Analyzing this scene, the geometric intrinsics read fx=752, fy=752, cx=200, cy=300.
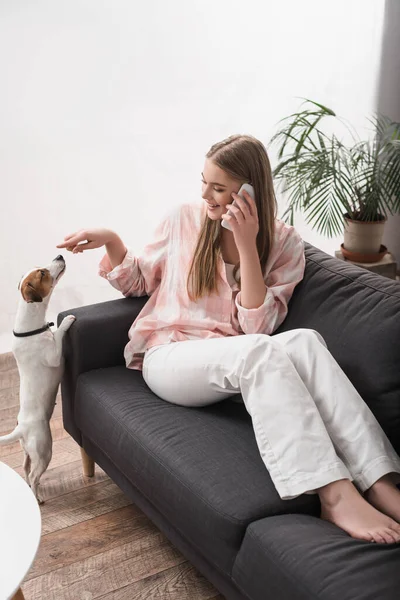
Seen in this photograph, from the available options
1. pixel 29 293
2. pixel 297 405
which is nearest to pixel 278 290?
pixel 297 405

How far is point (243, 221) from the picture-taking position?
206 cm

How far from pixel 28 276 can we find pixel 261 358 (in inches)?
29.1

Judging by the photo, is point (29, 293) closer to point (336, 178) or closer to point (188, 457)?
point (188, 457)

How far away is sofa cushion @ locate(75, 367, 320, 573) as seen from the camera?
1641 millimetres

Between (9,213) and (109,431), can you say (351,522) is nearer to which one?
(109,431)

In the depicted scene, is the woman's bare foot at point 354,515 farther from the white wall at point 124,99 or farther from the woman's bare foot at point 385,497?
the white wall at point 124,99

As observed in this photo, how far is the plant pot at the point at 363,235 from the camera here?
3612mm

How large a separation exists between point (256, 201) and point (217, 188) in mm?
120

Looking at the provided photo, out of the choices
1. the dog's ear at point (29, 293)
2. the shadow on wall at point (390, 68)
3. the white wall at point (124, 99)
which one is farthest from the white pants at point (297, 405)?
the shadow on wall at point (390, 68)

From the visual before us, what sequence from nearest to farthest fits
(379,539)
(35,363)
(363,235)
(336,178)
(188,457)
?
(379,539)
(188,457)
(35,363)
(336,178)
(363,235)

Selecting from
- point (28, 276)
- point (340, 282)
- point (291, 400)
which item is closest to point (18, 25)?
point (28, 276)

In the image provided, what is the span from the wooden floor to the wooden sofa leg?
2cm

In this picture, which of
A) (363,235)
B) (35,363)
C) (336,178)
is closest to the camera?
(35,363)

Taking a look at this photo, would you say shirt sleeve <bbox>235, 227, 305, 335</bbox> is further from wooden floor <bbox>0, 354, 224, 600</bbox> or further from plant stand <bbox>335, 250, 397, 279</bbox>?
plant stand <bbox>335, 250, 397, 279</bbox>
